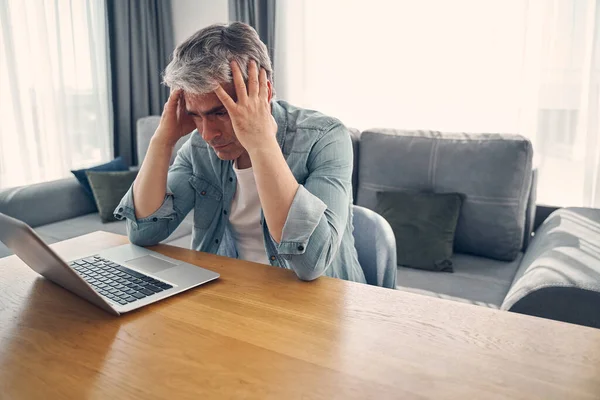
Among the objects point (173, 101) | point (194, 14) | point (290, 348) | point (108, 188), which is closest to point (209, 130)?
point (173, 101)

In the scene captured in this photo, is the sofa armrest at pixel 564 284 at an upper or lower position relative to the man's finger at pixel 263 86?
lower

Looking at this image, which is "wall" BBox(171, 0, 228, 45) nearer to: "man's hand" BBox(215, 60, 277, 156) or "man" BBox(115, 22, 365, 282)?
"man" BBox(115, 22, 365, 282)

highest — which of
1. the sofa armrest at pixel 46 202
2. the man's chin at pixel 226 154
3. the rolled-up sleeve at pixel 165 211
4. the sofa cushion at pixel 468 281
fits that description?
the man's chin at pixel 226 154

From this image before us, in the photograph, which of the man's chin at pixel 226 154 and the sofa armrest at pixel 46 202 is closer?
the man's chin at pixel 226 154

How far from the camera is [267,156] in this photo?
0.98 m

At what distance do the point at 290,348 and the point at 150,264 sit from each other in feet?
1.50

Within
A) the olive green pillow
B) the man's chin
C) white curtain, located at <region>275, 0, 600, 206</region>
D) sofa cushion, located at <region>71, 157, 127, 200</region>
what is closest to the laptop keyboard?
the man's chin

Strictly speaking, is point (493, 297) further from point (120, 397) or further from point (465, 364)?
point (120, 397)

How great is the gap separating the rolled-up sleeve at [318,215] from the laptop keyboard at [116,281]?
0.79 ft

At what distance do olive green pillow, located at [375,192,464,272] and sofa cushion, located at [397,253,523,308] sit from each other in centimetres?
5

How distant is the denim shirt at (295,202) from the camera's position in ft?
3.08

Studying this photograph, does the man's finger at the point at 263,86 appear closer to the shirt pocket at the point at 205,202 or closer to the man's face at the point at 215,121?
the man's face at the point at 215,121

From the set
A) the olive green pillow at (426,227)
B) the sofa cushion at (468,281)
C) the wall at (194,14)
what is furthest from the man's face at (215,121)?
the wall at (194,14)

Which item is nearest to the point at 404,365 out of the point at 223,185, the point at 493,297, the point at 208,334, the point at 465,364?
the point at 465,364
